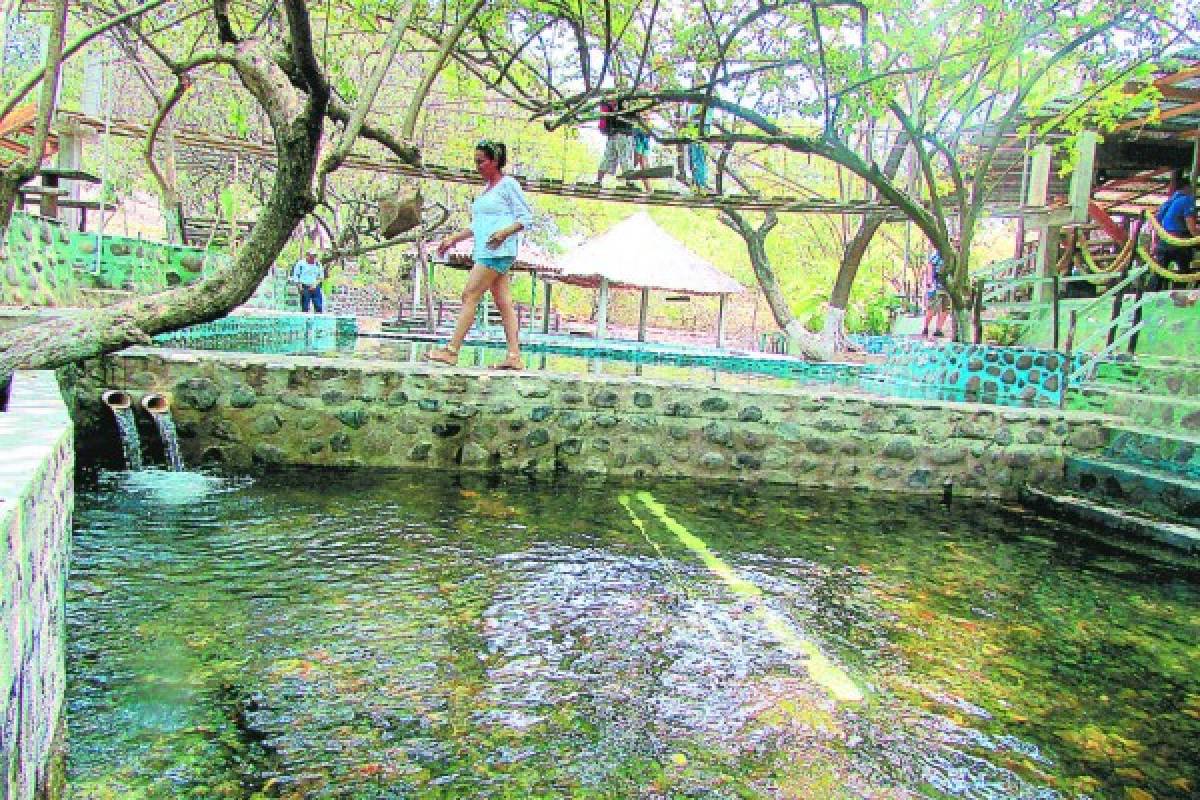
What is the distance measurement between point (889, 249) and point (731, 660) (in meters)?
28.3

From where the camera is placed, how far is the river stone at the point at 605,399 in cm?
612

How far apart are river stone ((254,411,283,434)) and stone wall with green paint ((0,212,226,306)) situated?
4.10m

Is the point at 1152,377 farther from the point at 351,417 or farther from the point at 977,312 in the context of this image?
the point at 351,417

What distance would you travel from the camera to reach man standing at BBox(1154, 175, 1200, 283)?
1076cm

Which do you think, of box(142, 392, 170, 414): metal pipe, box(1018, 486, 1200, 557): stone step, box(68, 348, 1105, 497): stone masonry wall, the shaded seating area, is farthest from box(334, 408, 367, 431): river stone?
the shaded seating area

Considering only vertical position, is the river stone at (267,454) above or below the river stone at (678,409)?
below

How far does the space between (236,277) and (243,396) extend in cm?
244

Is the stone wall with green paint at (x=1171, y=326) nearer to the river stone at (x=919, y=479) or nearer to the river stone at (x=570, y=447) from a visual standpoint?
the river stone at (x=919, y=479)

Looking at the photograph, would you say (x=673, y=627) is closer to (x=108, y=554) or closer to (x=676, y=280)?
(x=108, y=554)

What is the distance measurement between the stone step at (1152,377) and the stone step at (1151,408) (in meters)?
0.20

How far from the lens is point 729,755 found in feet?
7.70

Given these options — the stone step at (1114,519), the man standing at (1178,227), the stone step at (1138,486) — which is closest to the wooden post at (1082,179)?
the man standing at (1178,227)

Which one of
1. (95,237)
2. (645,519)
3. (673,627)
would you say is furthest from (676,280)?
(673,627)

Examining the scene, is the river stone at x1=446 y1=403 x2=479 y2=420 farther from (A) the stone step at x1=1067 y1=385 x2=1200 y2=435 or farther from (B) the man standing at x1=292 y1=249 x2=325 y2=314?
(B) the man standing at x1=292 y1=249 x2=325 y2=314
